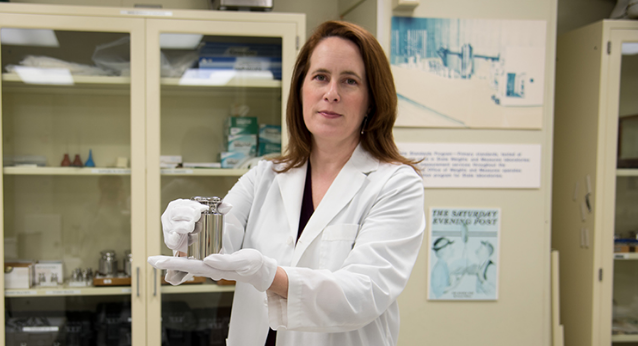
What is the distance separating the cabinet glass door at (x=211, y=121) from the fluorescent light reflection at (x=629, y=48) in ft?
4.71

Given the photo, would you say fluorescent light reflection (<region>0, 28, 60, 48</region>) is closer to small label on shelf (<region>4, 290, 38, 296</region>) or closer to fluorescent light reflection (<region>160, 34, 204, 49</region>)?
fluorescent light reflection (<region>160, 34, 204, 49</region>)

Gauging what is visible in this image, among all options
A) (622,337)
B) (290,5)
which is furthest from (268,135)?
(622,337)

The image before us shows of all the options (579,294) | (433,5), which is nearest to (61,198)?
(433,5)

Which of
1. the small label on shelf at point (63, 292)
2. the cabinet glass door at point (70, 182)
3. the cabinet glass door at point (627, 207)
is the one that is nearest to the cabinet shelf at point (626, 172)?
the cabinet glass door at point (627, 207)

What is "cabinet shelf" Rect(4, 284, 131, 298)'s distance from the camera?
6.10 feet

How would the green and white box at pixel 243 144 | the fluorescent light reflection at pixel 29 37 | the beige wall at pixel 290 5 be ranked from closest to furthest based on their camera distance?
the fluorescent light reflection at pixel 29 37
the green and white box at pixel 243 144
the beige wall at pixel 290 5

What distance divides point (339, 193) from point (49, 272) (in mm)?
1506

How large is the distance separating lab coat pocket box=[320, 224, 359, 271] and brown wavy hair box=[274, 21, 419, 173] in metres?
0.23

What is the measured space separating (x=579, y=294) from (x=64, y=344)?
7.57 feet

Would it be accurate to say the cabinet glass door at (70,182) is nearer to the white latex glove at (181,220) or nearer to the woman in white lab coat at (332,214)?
the woman in white lab coat at (332,214)

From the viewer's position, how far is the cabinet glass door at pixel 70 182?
1850 millimetres

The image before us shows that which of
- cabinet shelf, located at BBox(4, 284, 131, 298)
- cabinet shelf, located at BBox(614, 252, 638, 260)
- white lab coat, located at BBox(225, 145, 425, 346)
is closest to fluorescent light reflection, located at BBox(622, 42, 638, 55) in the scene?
cabinet shelf, located at BBox(614, 252, 638, 260)

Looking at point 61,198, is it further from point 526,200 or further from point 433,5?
point 526,200

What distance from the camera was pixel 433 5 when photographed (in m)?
1.87
